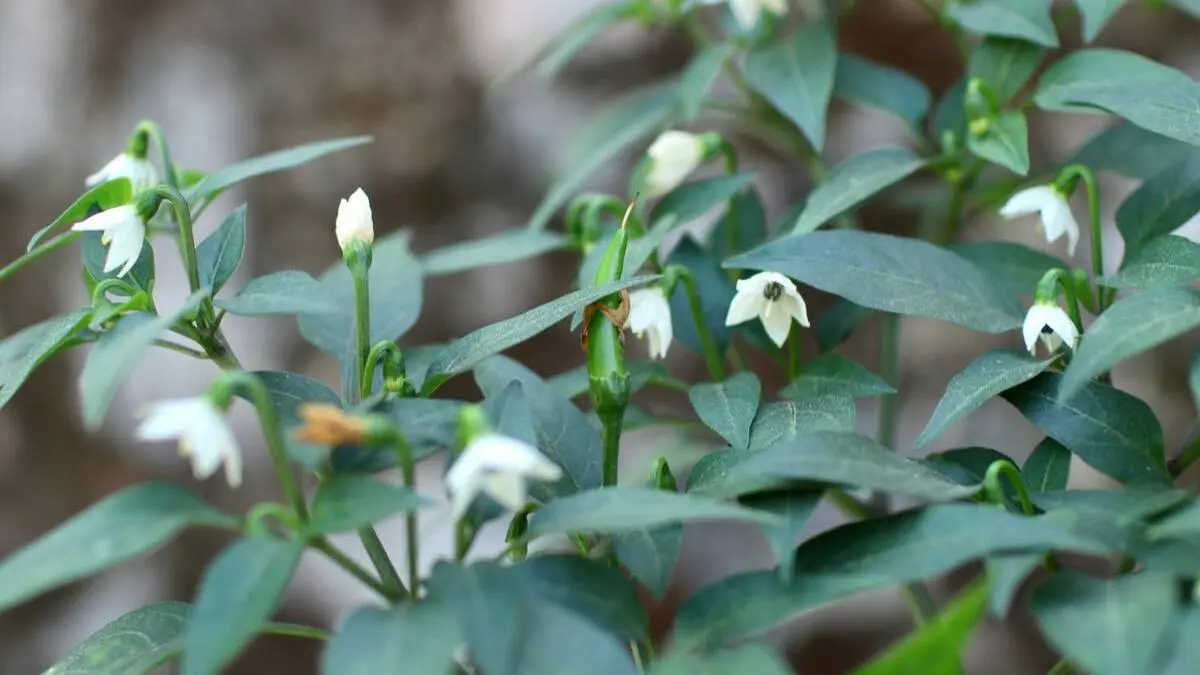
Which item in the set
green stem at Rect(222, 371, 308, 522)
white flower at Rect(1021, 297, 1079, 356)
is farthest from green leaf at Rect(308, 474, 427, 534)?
white flower at Rect(1021, 297, 1079, 356)

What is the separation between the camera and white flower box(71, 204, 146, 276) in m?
0.56

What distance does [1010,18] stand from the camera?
75 cm

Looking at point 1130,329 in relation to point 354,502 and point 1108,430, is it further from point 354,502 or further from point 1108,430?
point 354,502

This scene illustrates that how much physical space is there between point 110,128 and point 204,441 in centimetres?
102

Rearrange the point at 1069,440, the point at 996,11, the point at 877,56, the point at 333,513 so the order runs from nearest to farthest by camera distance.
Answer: the point at 333,513
the point at 1069,440
the point at 996,11
the point at 877,56

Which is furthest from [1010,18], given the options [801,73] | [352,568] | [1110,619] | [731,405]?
[352,568]

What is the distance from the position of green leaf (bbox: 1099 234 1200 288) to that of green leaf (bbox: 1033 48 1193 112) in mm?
105

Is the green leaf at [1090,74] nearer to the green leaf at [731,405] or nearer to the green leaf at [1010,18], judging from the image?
the green leaf at [1010,18]

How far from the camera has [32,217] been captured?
1.30 meters

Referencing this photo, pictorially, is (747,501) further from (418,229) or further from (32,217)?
(32,217)

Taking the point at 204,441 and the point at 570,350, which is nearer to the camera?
the point at 204,441

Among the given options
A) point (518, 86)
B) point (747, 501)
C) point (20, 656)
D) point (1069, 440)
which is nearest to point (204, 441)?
point (747, 501)

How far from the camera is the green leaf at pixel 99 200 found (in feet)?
1.88

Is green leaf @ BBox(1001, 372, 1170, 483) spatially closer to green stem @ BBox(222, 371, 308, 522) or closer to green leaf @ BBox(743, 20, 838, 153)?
green leaf @ BBox(743, 20, 838, 153)
